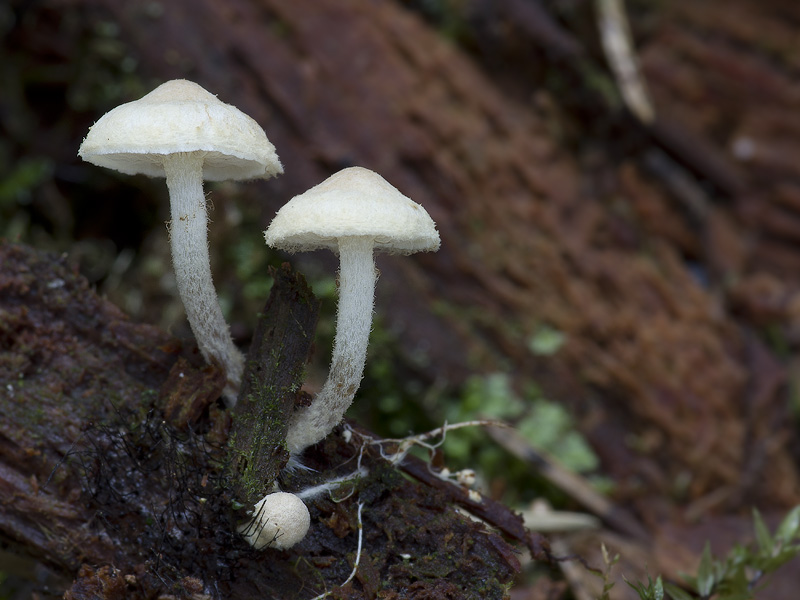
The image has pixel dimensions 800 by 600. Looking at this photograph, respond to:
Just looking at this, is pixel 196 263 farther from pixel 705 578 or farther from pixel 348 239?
pixel 705 578

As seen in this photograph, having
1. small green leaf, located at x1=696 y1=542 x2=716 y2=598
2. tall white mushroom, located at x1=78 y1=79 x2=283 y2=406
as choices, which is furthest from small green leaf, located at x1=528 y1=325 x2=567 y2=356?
tall white mushroom, located at x1=78 y1=79 x2=283 y2=406

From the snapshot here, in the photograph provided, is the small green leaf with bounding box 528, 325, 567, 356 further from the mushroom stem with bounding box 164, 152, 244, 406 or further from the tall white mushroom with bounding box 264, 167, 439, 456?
the mushroom stem with bounding box 164, 152, 244, 406

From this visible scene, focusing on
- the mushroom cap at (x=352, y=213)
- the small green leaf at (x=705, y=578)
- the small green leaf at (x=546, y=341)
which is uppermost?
the mushroom cap at (x=352, y=213)

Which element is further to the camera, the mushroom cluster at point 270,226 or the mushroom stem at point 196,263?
the mushroom stem at point 196,263

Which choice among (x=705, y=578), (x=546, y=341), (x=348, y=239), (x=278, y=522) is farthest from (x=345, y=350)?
(x=546, y=341)

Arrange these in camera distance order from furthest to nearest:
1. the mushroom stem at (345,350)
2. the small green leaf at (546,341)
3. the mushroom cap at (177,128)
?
the small green leaf at (546,341) < the mushroom stem at (345,350) < the mushroom cap at (177,128)

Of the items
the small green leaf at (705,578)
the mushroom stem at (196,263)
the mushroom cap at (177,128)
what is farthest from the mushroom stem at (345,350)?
the small green leaf at (705,578)

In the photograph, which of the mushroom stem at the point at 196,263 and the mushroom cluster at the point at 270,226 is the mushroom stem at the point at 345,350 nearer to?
the mushroom cluster at the point at 270,226
